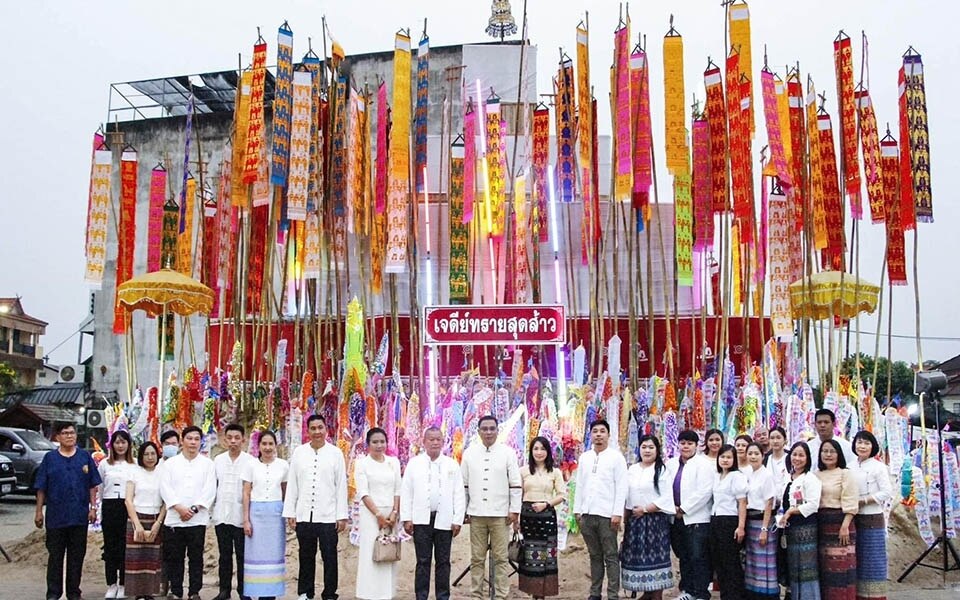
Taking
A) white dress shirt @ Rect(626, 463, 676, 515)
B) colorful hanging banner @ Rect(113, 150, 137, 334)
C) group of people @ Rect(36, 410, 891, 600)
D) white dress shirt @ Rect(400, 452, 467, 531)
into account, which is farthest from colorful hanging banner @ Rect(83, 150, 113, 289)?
white dress shirt @ Rect(626, 463, 676, 515)

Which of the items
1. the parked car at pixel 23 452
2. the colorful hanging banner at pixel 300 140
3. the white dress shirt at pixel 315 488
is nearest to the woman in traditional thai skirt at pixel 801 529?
the white dress shirt at pixel 315 488

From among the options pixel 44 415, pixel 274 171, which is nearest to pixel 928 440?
pixel 274 171

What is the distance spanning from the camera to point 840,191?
698cm

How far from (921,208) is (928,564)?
8.03ft

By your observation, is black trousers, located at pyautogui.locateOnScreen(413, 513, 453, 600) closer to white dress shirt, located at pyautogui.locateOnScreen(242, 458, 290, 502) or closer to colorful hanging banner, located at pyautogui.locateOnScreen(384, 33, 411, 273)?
white dress shirt, located at pyautogui.locateOnScreen(242, 458, 290, 502)

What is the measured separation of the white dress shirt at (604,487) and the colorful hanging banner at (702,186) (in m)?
2.77

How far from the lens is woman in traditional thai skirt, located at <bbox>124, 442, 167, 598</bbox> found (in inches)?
191

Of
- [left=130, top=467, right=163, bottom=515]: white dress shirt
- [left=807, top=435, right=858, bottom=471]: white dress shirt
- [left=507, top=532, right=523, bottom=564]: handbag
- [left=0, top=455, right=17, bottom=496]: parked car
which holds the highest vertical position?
[left=807, top=435, right=858, bottom=471]: white dress shirt

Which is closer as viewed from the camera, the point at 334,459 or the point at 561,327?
the point at 334,459

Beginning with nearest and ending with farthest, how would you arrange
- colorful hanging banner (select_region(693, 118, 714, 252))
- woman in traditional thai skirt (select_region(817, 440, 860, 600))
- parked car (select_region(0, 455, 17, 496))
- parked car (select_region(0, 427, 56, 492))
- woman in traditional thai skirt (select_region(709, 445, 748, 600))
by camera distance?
1. woman in traditional thai skirt (select_region(817, 440, 860, 600))
2. woman in traditional thai skirt (select_region(709, 445, 748, 600))
3. colorful hanging banner (select_region(693, 118, 714, 252))
4. parked car (select_region(0, 455, 17, 496))
5. parked car (select_region(0, 427, 56, 492))

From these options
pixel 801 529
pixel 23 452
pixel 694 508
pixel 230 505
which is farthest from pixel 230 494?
pixel 23 452

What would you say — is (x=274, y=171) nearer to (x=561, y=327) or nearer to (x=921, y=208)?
(x=561, y=327)

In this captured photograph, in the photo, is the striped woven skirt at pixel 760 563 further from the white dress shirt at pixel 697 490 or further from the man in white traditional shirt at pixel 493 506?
the man in white traditional shirt at pixel 493 506

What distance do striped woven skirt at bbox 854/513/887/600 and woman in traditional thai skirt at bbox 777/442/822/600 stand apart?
269 mm
